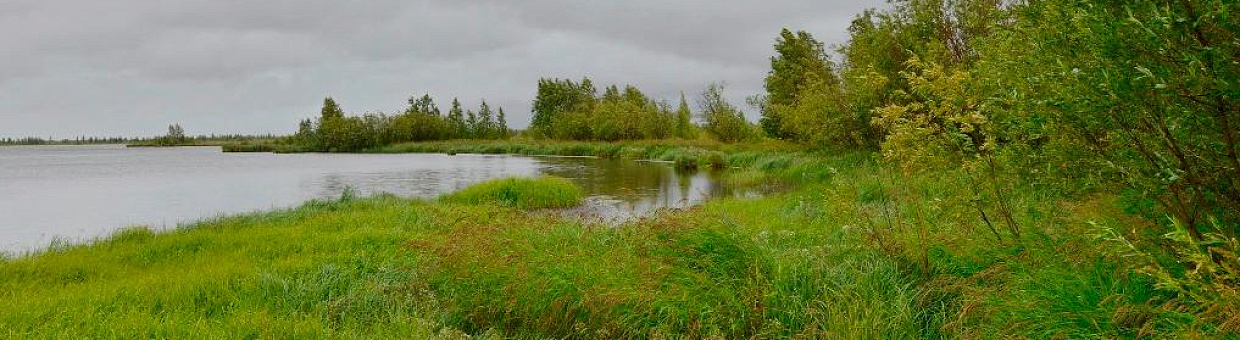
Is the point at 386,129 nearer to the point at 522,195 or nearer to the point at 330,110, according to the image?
the point at 330,110

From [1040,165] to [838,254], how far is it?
2.24m

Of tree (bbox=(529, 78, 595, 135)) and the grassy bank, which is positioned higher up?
tree (bbox=(529, 78, 595, 135))

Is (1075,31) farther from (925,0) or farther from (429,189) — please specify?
(429,189)

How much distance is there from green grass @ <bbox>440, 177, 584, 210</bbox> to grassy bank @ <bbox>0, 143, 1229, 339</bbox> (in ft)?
27.9

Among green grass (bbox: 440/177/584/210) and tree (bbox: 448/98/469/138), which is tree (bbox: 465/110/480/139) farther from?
green grass (bbox: 440/177/584/210)

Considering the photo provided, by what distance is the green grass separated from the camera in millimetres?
17422

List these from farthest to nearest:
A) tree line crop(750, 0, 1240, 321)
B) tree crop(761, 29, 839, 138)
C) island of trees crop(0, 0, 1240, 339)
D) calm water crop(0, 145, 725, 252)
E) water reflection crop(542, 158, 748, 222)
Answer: tree crop(761, 29, 839, 138)
water reflection crop(542, 158, 748, 222)
calm water crop(0, 145, 725, 252)
island of trees crop(0, 0, 1240, 339)
tree line crop(750, 0, 1240, 321)

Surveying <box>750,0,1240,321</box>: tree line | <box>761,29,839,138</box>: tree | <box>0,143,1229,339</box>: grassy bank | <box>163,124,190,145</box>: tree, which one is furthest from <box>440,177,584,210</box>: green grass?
<box>163,124,190,145</box>: tree

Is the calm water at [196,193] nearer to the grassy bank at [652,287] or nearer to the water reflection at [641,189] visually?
the water reflection at [641,189]

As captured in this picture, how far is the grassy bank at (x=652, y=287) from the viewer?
4.94 m

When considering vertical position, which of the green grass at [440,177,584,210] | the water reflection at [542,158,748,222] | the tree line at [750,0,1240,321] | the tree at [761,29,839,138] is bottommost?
the water reflection at [542,158,748,222]

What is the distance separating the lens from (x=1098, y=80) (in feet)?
13.2

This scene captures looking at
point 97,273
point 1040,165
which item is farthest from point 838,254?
point 97,273

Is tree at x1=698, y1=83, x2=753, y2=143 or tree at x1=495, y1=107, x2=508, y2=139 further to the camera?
tree at x1=495, y1=107, x2=508, y2=139
